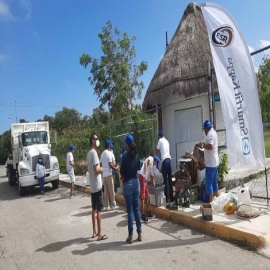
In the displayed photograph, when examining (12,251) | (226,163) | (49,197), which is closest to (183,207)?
(226,163)

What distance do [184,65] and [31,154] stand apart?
736cm

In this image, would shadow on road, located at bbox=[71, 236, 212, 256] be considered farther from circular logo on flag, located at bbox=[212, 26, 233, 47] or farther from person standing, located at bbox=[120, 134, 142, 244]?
circular logo on flag, located at bbox=[212, 26, 233, 47]

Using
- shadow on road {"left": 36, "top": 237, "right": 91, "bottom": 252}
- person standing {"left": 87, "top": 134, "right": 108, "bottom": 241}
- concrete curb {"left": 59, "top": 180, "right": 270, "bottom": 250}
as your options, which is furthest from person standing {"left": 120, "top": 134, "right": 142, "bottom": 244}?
concrete curb {"left": 59, "top": 180, "right": 270, "bottom": 250}

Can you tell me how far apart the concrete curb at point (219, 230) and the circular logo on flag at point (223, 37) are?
129 inches

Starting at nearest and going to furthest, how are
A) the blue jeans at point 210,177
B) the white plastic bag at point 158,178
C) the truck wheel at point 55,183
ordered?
the blue jeans at point 210,177, the white plastic bag at point 158,178, the truck wheel at point 55,183

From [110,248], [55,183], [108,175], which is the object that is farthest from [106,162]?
[55,183]

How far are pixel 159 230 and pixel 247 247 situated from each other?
179 centimetres

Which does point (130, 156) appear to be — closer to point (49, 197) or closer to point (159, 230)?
point (159, 230)

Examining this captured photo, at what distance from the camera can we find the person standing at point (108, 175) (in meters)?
8.17

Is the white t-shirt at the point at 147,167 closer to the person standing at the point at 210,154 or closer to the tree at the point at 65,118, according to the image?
the person standing at the point at 210,154

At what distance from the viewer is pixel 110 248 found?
207 inches

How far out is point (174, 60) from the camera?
11883 mm

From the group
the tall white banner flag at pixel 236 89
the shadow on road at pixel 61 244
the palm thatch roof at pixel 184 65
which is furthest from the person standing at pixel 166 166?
the palm thatch roof at pixel 184 65

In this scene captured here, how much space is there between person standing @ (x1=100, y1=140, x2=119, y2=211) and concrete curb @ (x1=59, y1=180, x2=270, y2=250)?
160 centimetres
